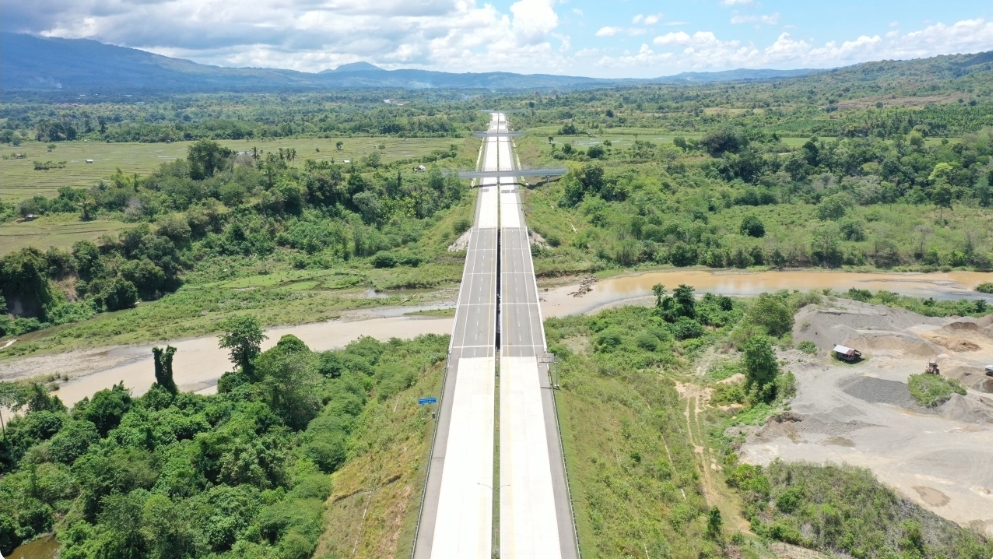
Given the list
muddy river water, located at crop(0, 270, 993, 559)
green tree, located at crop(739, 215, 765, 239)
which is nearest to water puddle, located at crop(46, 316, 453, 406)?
muddy river water, located at crop(0, 270, 993, 559)

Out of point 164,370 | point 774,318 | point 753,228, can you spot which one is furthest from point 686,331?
point 164,370

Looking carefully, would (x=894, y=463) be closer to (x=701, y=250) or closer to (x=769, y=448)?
(x=769, y=448)

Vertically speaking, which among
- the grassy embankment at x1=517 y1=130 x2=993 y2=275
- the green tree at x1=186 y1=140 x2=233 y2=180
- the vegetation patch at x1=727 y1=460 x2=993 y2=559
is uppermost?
the green tree at x1=186 y1=140 x2=233 y2=180

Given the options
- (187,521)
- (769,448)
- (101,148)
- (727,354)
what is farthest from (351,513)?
(101,148)

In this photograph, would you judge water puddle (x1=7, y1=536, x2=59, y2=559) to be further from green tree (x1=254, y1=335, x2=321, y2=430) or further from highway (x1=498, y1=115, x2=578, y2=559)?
highway (x1=498, y1=115, x2=578, y2=559)

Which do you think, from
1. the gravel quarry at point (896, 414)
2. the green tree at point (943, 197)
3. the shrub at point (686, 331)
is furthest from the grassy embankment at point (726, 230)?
the gravel quarry at point (896, 414)

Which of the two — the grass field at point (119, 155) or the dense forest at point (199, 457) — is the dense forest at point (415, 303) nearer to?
the dense forest at point (199, 457)

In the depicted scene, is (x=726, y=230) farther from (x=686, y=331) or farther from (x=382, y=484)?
(x=382, y=484)

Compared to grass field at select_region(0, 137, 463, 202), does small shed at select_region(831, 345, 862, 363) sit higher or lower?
lower
